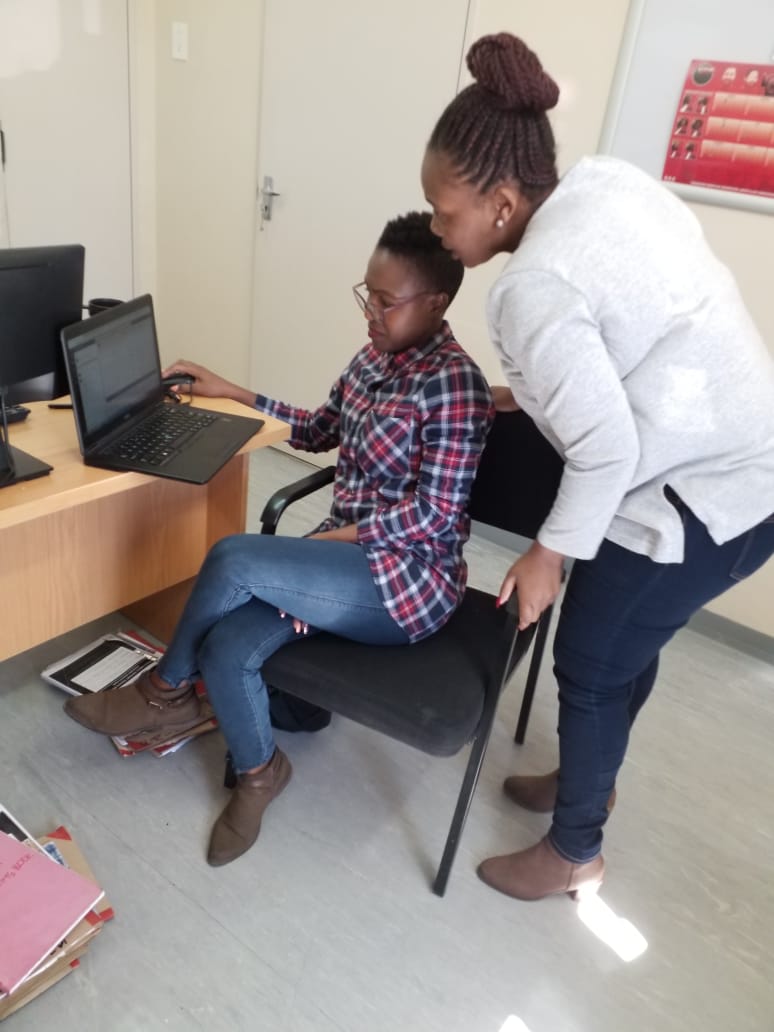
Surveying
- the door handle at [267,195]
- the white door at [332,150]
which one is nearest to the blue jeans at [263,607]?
the white door at [332,150]

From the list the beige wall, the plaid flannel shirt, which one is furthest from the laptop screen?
the beige wall

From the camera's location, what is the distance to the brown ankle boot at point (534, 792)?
5.41 ft

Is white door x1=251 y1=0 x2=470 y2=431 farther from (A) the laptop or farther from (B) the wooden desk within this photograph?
(A) the laptop

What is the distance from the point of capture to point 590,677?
127 cm

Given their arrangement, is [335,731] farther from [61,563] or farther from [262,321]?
[262,321]

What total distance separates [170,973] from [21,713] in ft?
2.44

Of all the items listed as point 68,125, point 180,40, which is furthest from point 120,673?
point 180,40

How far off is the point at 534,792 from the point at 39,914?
3.28 ft

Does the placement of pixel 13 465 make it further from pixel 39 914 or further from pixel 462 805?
pixel 462 805

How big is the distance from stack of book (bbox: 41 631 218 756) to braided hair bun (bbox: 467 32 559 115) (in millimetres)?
1277

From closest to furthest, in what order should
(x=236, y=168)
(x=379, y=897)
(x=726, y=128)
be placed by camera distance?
(x=379, y=897) < (x=726, y=128) < (x=236, y=168)

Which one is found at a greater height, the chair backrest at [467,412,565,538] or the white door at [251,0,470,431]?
the white door at [251,0,470,431]

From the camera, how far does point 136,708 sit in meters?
1.52

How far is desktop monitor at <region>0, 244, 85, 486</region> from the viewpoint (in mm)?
1157
